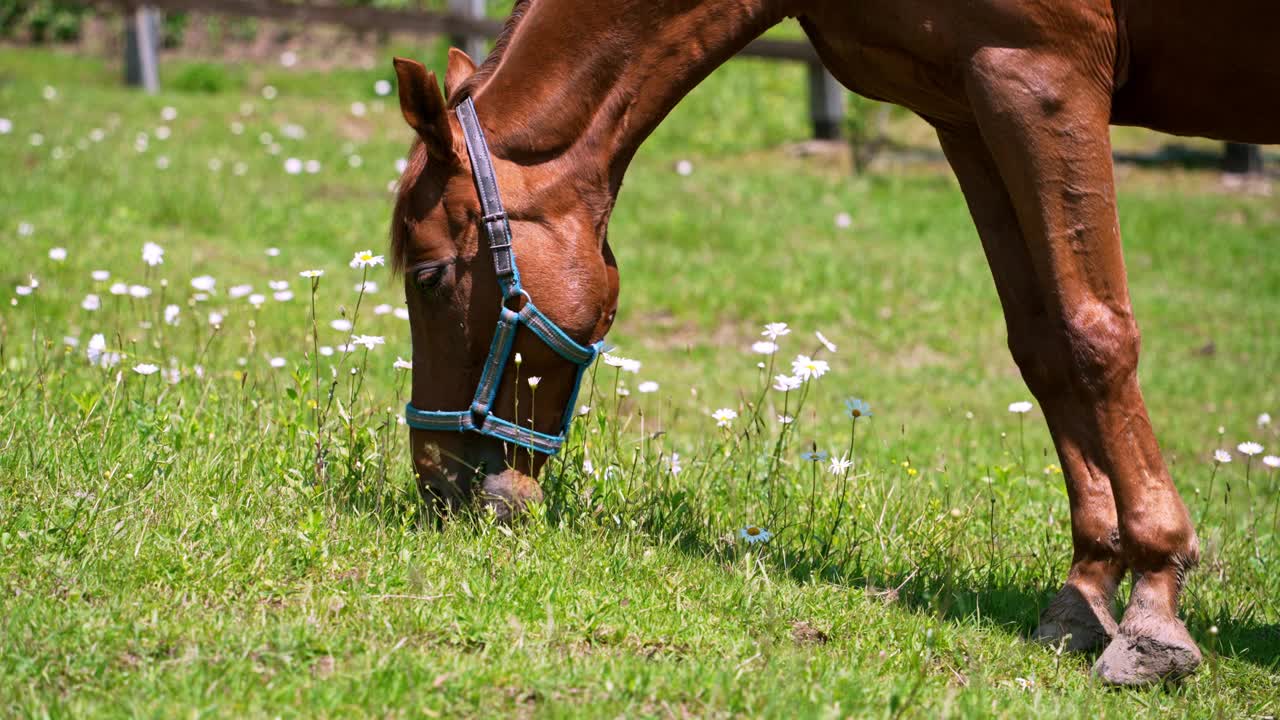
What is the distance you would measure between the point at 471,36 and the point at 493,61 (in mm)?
9540

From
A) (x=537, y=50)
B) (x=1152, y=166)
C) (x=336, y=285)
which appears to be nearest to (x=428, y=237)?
(x=537, y=50)

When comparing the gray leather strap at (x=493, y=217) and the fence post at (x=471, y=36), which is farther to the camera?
the fence post at (x=471, y=36)

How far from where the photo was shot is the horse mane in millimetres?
3545

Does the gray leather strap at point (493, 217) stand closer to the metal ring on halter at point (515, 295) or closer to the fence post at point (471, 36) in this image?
the metal ring on halter at point (515, 295)

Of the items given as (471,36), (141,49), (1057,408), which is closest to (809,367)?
(1057,408)

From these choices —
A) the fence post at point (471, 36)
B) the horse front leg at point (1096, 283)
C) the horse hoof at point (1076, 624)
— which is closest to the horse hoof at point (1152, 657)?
the horse front leg at point (1096, 283)

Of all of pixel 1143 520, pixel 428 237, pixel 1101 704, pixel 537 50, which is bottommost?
pixel 1101 704

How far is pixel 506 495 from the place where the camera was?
3.48 m

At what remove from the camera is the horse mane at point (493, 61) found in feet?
11.6

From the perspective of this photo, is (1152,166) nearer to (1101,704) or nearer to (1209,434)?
(1209,434)

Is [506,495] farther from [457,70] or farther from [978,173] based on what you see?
[978,173]

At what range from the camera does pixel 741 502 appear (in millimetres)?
4211

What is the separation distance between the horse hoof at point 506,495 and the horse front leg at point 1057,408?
1.43m

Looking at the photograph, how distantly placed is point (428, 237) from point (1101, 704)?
2.07 m
